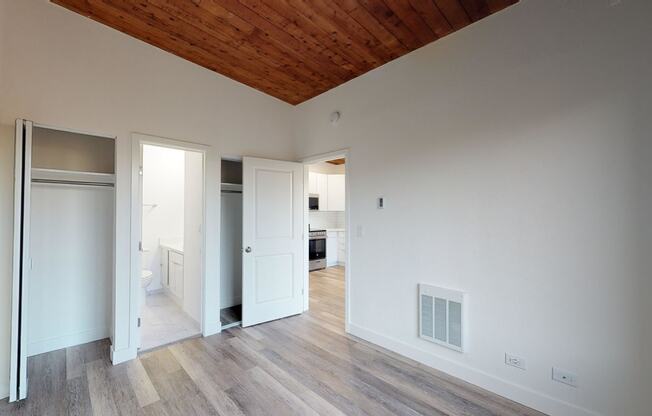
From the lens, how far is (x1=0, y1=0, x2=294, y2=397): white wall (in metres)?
2.28

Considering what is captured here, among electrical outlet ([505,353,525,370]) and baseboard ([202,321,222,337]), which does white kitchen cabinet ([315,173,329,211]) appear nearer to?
baseboard ([202,321,222,337])

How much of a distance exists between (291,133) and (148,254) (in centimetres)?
303

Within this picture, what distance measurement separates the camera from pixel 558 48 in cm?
197

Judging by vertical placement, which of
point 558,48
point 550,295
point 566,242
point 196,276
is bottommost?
point 196,276

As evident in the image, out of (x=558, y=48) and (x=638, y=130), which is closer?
(x=638, y=130)

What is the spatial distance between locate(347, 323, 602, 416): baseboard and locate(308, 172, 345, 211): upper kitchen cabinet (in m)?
4.16

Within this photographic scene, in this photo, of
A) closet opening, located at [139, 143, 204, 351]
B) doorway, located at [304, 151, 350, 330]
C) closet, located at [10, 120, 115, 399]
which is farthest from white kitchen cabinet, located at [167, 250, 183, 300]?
doorway, located at [304, 151, 350, 330]

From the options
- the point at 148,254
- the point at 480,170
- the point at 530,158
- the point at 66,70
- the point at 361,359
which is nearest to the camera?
the point at 530,158

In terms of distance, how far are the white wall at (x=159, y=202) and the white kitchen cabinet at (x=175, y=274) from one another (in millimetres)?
400

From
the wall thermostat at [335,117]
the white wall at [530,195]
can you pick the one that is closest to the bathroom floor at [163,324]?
the white wall at [530,195]

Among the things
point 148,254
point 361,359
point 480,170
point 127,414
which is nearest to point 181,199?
point 148,254

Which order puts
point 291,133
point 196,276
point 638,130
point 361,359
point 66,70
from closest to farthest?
point 638,130
point 66,70
point 361,359
point 196,276
point 291,133

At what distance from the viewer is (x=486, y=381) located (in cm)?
226

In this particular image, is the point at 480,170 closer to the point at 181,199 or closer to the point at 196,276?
the point at 196,276
